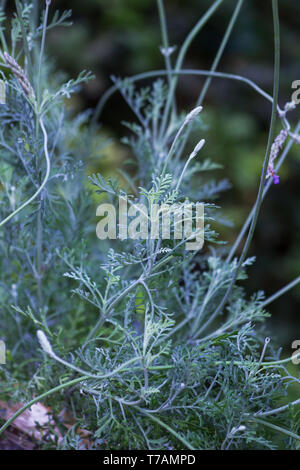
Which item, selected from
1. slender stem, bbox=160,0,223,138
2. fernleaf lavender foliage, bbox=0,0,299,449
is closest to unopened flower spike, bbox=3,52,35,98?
fernleaf lavender foliage, bbox=0,0,299,449

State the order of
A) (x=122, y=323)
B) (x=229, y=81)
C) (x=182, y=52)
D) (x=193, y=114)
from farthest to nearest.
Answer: (x=229, y=81), (x=182, y=52), (x=122, y=323), (x=193, y=114)

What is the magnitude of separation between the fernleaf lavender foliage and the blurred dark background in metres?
0.98

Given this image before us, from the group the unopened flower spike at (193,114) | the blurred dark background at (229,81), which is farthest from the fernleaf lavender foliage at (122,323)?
the blurred dark background at (229,81)

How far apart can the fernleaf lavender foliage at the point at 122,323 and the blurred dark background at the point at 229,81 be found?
984 mm

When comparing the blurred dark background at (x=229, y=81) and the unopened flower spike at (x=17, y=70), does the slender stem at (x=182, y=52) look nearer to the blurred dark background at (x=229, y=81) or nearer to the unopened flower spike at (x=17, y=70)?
the unopened flower spike at (x=17, y=70)

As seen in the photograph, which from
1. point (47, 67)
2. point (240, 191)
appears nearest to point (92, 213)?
point (47, 67)

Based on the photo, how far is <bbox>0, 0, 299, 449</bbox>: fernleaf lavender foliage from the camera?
1.08ft

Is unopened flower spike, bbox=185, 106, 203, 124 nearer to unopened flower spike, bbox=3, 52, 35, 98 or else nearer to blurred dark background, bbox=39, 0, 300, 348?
unopened flower spike, bbox=3, 52, 35, 98

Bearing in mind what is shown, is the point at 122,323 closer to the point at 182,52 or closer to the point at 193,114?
the point at 193,114

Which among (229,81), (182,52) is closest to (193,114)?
(182,52)

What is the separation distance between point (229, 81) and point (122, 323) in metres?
1.40

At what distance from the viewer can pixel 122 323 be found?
1.35 ft

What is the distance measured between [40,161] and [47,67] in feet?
0.81

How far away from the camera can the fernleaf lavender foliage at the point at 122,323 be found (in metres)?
0.33
